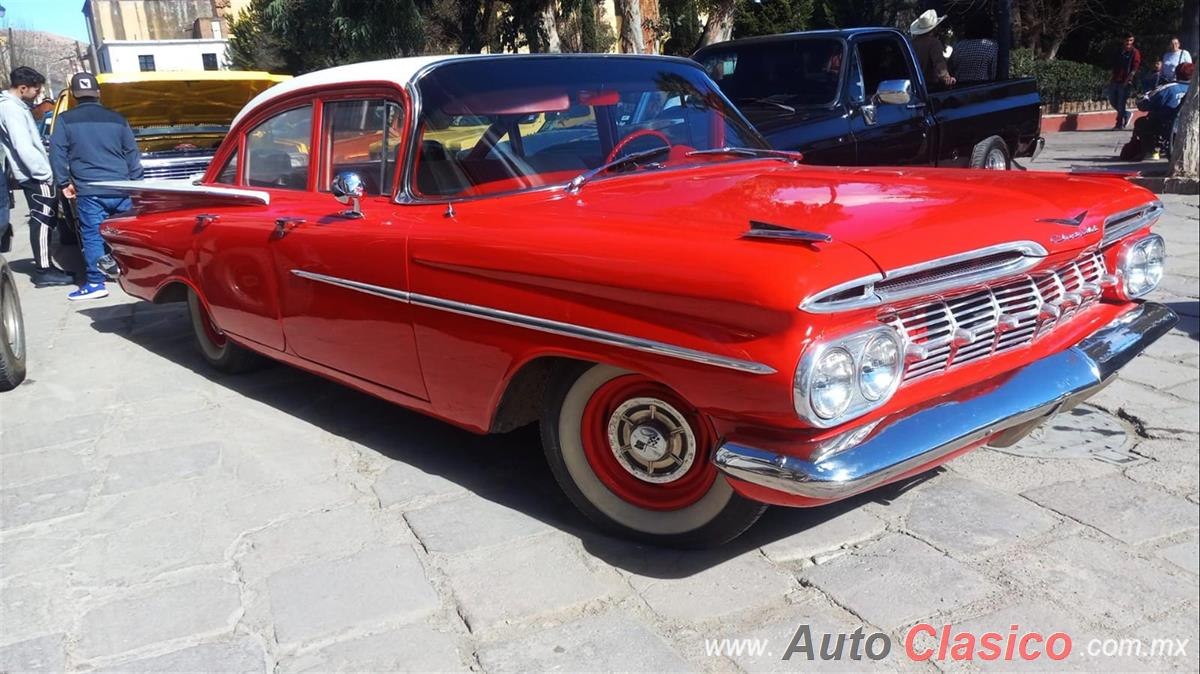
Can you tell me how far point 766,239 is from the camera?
254cm

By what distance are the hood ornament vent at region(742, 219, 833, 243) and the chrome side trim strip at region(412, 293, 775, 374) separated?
345 mm

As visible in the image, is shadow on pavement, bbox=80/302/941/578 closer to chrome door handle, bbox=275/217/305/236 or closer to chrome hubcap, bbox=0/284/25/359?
chrome hubcap, bbox=0/284/25/359

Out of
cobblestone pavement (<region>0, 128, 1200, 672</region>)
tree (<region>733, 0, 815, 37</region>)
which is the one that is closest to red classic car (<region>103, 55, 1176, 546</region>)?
cobblestone pavement (<region>0, 128, 1200, 672</region>)

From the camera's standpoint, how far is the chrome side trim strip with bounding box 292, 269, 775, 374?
2.48 m

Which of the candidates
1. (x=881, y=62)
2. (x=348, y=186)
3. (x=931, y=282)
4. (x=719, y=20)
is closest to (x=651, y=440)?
(x=931, y=282)

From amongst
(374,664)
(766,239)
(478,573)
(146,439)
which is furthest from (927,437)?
(146,439)

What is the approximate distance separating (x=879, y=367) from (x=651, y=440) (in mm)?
737

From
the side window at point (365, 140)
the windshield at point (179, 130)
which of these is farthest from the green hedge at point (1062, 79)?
the side window at point (365, 140)

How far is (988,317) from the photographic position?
9.01ft

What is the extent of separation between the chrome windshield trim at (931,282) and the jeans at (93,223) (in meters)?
6.90

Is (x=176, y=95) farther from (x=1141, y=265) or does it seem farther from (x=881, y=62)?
(x=1141, y=265)

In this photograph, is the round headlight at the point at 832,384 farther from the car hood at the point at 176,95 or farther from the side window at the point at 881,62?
the car hood at the point at 176,95

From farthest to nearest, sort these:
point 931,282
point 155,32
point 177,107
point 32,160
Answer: point 155,32
point 177,107
point 32,160
point 931,282

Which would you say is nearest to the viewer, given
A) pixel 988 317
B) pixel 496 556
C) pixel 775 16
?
pixel 988 317
